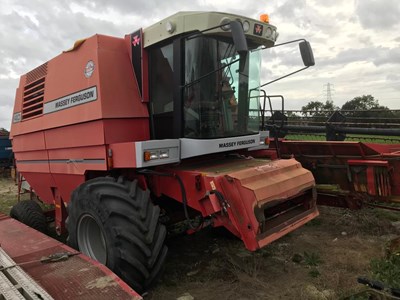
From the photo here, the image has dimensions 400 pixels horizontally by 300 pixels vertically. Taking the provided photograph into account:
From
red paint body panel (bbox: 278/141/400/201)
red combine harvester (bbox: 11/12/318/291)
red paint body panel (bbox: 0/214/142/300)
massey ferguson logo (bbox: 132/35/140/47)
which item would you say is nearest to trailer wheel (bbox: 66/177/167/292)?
red combine harvester (bbox: 11/12/318/291)

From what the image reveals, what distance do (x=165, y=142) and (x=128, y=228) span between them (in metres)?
0.93

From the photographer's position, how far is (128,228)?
3.37 metres

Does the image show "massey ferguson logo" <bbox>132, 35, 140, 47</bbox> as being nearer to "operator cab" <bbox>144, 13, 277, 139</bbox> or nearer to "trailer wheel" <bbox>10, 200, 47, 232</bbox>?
"operator cab" <bbox>144, 13, 277, 139</bbox>

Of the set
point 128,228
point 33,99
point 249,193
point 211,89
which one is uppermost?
point 33,99

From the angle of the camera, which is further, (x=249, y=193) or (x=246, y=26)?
(x=246, y=26)

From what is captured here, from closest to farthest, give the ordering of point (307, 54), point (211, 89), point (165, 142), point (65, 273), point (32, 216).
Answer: point (65, 273)
point (165, 142)
point (211, 89)
point (307, 54)
point (32, 216)

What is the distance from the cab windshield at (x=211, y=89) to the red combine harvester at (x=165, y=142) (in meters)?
0.01

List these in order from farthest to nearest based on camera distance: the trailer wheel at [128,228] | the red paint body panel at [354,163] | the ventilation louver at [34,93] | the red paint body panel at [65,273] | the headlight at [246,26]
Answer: the ventilation louver at [34,93], the red paint body panel at [354,163], the headlight at [246,26], the trailer wheel at [128,228], the red paint body panel at [65,273]

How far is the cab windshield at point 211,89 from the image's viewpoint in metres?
3.79

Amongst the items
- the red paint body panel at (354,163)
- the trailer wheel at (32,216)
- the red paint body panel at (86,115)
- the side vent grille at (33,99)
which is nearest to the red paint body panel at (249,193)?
the red paint body panel at (86,115)

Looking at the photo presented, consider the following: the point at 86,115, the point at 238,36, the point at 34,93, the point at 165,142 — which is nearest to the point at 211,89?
the point at 165,142

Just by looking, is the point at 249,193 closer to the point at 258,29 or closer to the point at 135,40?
the point at 258,29

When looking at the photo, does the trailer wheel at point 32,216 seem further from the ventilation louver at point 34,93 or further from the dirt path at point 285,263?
Result: the dirt path at point 285,263

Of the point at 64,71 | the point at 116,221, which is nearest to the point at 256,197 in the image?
the point at 116,221
